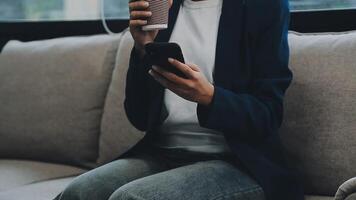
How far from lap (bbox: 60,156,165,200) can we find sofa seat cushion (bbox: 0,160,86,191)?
1.51 ft

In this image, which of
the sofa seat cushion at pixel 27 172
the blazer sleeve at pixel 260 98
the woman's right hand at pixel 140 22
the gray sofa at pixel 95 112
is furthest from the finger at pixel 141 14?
the sofa seat cushion at pixel 27 172

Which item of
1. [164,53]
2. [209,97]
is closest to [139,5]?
[164,53]

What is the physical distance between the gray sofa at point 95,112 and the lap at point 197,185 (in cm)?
31

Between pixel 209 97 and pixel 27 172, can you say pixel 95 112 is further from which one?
pixel 209 97

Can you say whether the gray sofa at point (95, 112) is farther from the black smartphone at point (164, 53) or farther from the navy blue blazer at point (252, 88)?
the black smartphone at point (164, 53)

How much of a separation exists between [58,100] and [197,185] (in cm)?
99

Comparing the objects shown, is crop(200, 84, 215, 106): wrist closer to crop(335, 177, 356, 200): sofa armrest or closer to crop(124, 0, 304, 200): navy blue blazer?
crop(124, 0, 304, 200): navy blue blazer

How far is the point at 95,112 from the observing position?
2.08m

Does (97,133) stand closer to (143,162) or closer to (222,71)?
(143,162)

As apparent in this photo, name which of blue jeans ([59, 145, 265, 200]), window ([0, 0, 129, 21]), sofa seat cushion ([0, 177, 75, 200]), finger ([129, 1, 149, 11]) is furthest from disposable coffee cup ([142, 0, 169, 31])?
window ([0, 0, 129, 21])

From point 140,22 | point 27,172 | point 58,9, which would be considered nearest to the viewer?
point 140,22

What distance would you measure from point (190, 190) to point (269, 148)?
0.30 meters

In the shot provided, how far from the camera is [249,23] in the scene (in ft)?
4.87

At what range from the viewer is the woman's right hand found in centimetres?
133
